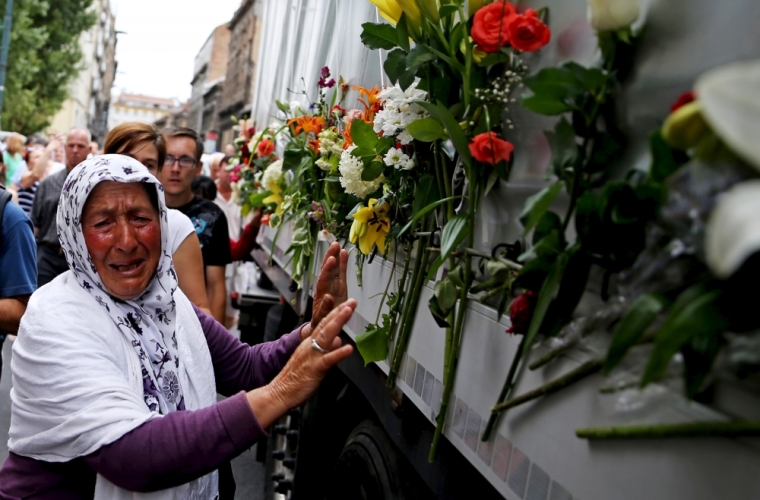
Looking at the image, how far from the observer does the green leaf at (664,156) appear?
110 cm

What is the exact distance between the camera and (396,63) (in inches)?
85.7

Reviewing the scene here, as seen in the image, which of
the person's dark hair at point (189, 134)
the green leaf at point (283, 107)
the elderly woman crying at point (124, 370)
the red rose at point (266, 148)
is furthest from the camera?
the red rose at point (266, 148)

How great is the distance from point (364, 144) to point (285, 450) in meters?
2.53

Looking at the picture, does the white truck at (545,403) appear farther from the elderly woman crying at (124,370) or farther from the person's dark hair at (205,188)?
the person's dark hair at (205,188)

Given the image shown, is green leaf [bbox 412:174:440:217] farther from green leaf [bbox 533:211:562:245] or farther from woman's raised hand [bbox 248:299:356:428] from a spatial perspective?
green leaf [bbox 533:211:562:245]

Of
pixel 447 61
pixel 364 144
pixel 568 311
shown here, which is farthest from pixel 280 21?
pixel 568 311

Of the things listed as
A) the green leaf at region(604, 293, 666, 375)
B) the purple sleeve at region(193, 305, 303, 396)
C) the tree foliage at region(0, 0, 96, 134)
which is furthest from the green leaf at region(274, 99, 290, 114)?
the tree foliage at region(0, 0, 96, 134)

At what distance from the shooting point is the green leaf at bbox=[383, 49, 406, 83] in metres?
2.16

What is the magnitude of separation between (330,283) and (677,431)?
1.63 metres

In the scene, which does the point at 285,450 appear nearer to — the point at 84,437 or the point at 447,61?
the point at 84,437

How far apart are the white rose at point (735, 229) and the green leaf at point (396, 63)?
1.35 metres

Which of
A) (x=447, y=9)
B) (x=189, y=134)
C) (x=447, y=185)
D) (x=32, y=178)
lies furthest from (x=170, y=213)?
(x=32, y=178)

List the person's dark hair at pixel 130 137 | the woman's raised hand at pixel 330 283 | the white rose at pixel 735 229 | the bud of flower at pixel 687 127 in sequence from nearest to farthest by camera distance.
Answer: the white rose at pixel 735 229 → the bud of flower at pixel 687 127 → the woman's raised hand at pixel 330 283 → the person's dark hair at pixel 130 137

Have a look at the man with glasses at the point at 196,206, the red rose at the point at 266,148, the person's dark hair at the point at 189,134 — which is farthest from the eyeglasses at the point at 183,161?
the red rose at the point at 266,148
